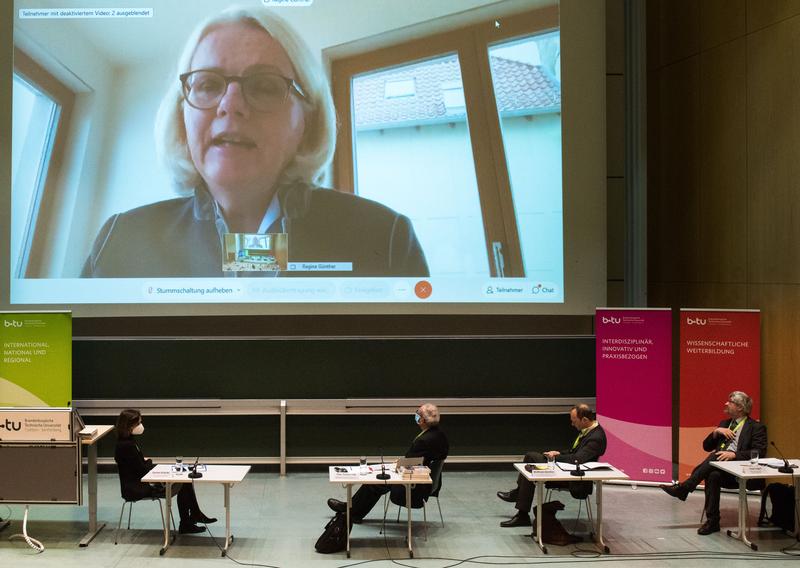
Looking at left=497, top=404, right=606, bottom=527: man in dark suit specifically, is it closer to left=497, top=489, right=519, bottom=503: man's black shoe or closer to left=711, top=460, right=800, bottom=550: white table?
left=497, top=489, right=519, bottom=503: man's black shoe

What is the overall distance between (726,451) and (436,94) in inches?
159

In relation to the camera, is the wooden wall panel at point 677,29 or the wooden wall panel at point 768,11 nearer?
the wooden wall panel at point 768,11

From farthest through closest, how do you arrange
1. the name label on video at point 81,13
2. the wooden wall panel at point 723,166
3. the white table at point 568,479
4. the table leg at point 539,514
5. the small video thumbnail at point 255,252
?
the small video thumbnail at point 255,252
the name label on video at point 81,13
the wooden wall panel at point 723,166
the table leg at point 539,514
the white table at point 568,479

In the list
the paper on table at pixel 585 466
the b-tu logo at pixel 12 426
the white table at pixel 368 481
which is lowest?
the white table at pixel 368 481

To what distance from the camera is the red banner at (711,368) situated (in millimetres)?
7832

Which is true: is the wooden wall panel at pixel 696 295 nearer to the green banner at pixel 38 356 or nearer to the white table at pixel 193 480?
the white table at pixel 193 480

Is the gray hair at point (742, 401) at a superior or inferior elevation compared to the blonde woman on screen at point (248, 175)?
inferior

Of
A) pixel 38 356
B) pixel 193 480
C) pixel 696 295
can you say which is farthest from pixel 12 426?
pixel 696 295

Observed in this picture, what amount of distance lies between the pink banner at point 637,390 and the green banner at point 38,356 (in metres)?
4.68

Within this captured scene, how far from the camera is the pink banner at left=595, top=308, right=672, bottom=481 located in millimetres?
8047

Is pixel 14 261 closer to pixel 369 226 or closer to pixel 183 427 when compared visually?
pixel 183 427

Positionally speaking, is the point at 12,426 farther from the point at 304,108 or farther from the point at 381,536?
the point at 304,108

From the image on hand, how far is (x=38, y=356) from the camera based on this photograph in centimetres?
758

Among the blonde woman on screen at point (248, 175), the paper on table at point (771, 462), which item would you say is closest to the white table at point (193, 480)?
the blonde woman on screen at point (248, 175)
